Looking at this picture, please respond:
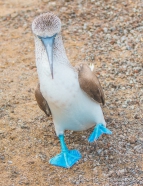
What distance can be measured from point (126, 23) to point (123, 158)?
3.07m

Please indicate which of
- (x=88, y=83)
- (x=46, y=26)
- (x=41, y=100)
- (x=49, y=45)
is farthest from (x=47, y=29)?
(x=41, y=100)

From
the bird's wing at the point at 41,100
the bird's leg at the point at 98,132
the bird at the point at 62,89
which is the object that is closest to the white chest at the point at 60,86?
the bird at the point at 62,89

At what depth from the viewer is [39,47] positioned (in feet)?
15.3

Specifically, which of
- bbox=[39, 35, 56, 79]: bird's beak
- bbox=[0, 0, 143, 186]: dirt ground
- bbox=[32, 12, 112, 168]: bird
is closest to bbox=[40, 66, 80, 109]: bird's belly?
bbox=[32, 12, 112, 168]: bird

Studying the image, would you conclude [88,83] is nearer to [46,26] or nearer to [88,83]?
[88,83]

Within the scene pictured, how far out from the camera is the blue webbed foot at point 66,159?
16.4 ft

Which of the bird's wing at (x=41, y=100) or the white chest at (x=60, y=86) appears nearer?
the white chest at (x=60, y=86)

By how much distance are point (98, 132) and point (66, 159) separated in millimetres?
456

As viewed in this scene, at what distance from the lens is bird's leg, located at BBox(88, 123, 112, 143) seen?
507 cm

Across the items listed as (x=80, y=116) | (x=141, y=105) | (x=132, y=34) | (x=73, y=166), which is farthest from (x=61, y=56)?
(x=132, y=34)

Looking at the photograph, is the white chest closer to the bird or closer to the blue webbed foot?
the bird

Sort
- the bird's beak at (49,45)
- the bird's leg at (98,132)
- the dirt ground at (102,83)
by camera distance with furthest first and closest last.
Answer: the bird's leg at (98,132) < the dirt ground at (102,83) < the bird's beak at (49,45)

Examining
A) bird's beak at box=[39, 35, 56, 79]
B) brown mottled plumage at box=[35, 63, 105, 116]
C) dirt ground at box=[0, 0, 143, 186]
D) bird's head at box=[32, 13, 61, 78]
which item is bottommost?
dirt ground at box=[0, 0, 143, 186]

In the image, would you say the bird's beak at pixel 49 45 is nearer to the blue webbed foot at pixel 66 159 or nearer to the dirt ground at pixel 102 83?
the blue webbed foot at pixel 66 159
